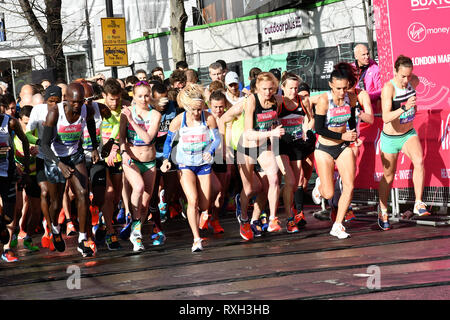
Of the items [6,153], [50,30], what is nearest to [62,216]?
[6,153]

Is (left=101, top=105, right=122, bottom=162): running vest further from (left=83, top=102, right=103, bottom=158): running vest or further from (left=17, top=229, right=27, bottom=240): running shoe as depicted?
(left=17, top=229, right=27, bottom=240): running shoe

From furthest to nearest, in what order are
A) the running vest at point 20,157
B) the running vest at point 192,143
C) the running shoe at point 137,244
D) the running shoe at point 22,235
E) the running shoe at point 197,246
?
the running vest at point 20,157, the running shoe at point 22,235, the running shoe at point 137,244, the running vest at point 192,143, the running shoe at point 197,246

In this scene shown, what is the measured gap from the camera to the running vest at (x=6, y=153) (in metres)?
10.3

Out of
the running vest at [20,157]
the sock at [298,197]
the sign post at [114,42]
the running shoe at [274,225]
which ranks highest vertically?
the sign post at [114,42]

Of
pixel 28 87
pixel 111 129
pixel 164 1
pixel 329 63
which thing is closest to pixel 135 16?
pixel 164 1

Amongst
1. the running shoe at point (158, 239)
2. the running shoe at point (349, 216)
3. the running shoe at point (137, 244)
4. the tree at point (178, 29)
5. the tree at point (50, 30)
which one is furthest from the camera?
the tree at point (50, 30)

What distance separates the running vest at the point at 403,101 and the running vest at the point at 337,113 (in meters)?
0.67

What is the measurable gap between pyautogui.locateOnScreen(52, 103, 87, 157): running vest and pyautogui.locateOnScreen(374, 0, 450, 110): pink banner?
13.7 feet

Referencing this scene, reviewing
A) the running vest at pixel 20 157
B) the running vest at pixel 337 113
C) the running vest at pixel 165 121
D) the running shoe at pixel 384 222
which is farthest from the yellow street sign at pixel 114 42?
the running shoe at pixel 384 222

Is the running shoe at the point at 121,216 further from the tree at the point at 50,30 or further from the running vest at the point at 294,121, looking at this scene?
the tree at the point at 50,30

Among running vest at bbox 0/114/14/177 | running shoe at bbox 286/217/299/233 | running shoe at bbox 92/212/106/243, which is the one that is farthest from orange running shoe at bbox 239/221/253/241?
running vest at bbox 0/114/14/177

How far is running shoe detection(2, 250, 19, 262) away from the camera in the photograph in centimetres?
1061

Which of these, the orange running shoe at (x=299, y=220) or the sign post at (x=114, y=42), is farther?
the sign post at (x=114, y=42)

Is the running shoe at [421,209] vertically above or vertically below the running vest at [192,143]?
below
